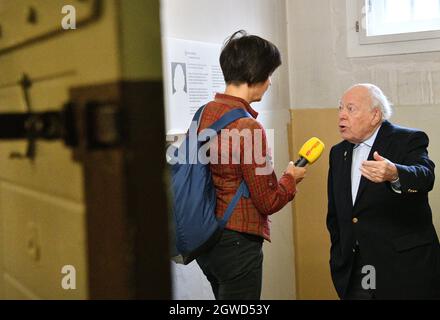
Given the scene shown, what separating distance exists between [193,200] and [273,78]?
4.59 feet

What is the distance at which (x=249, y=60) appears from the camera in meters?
1.47

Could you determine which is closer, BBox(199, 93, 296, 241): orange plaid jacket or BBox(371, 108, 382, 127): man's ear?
BBox(199, 93, 296, 241): orange plaid jacket

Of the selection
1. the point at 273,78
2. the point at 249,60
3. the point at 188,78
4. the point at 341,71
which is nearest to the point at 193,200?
the point at 249,60

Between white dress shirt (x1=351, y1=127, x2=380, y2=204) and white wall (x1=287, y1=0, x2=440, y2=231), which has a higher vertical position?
white wall (x1=287, y1=0, x2=440, y2=231)

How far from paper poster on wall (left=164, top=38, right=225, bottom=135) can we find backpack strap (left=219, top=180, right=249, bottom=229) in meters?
0.46

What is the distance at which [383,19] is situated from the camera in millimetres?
2611

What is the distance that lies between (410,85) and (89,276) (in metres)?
2.53

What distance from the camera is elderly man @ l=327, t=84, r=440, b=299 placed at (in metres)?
1.74

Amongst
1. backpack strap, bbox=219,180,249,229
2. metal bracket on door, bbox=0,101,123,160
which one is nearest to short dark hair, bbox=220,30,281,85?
backpack strap, bbox=219,180,249,229

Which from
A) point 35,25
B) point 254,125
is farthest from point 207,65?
point 35,25

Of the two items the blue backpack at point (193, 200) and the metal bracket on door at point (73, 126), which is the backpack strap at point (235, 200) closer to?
the blue backpack at point (193, 200)

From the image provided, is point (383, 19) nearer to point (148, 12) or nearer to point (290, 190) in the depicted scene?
point (290, 190)

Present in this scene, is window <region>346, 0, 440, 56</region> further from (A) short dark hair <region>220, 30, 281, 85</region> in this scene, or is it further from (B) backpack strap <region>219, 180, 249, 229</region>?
(B) backpack strap <region>219, 180, 249, 229</region>
